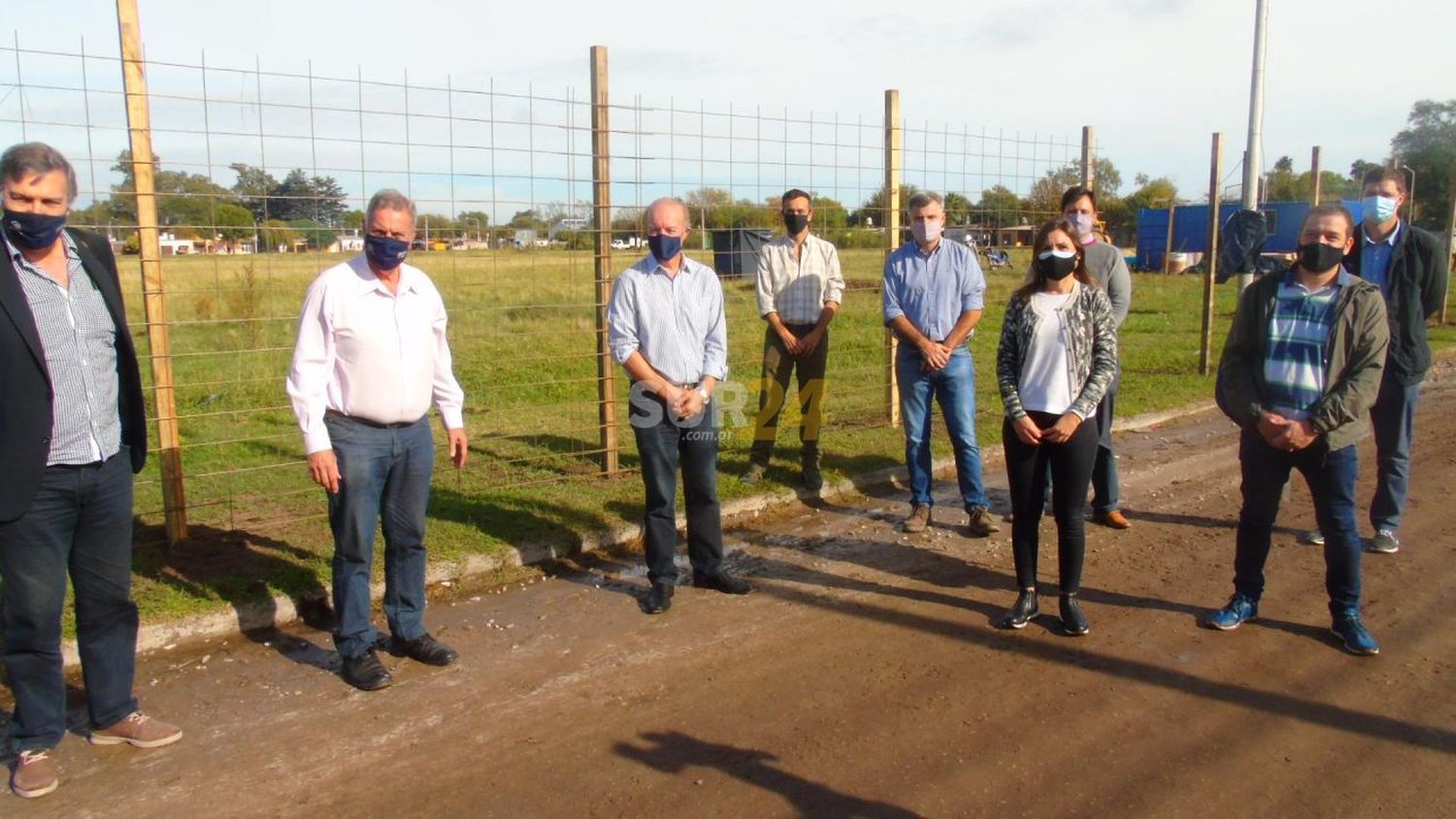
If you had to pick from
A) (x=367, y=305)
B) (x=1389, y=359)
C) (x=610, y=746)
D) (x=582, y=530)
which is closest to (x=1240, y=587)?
(x=1389, y=359)

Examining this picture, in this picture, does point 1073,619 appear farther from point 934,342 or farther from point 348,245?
point 348,245

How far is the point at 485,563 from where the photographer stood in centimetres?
605

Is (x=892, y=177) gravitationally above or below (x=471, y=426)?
above

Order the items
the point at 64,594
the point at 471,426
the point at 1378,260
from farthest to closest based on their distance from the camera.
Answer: the point at 471,426
the point at 1378,260
the point at 64,594

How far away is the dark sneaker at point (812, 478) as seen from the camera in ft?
25.2

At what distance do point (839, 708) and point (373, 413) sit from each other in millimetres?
2346

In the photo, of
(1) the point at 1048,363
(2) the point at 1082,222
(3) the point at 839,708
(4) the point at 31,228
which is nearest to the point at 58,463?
(4) the point at 31,228

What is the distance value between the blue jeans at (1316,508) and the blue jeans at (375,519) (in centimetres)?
393

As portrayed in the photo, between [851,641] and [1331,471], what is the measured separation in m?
2.35

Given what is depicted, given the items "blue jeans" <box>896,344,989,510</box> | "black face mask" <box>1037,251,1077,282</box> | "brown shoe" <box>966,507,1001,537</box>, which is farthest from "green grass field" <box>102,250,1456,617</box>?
"black face mask" <box>1037,251,1077,282</box>

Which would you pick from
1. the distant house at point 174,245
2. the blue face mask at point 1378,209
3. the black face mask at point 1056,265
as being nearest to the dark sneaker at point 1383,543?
the blue face mask at point 1378,209

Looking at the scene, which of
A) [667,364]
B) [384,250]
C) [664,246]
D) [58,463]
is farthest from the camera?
[667,364]

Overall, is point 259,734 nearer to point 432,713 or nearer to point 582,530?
point 432,713

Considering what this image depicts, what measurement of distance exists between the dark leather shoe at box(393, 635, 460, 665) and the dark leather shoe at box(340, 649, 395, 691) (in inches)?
7.5
